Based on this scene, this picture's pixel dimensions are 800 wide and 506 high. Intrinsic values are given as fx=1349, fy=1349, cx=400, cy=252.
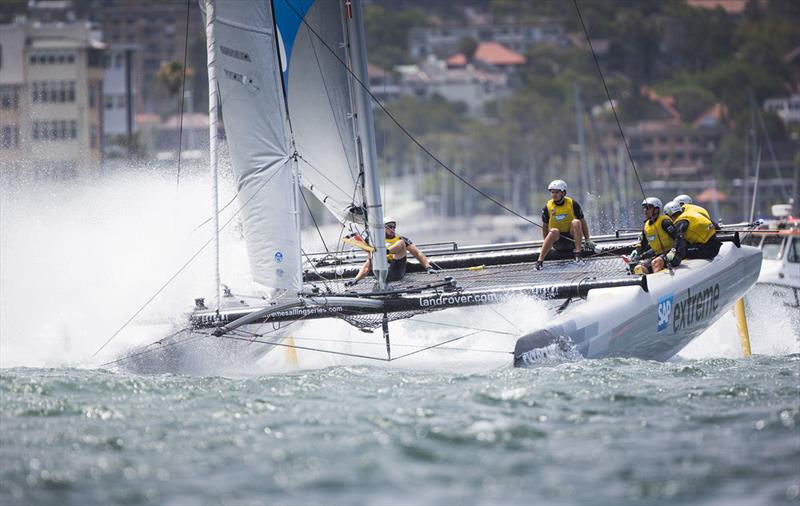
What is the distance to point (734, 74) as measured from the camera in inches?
3531

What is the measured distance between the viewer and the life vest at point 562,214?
1270 cm

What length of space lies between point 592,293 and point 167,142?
71662 millimetres

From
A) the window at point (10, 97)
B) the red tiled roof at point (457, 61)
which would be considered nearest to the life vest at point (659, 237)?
the window at point (10, 97)

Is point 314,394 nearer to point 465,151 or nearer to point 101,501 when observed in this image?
point 101,501

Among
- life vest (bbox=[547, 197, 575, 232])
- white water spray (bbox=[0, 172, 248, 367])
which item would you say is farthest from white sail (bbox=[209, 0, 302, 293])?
life vest (bbox=[547, 197, 575, 232])

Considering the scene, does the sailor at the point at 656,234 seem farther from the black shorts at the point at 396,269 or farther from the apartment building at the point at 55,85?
the apartment building at the point at 55,85

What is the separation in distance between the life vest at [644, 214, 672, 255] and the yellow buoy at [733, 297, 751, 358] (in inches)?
51.5

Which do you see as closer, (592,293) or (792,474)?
(792,474)

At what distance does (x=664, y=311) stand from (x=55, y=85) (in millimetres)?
45725

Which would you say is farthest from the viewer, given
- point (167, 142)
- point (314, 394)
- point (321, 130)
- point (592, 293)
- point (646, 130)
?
point (646, 130)

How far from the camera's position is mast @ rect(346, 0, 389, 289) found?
36.4 ft

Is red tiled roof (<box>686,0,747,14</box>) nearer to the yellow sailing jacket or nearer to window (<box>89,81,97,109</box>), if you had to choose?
window (<box>89,81,97,109</box>)

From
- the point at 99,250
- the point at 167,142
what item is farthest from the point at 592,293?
the point at 167,142

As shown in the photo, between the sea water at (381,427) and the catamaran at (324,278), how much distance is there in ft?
1.09
